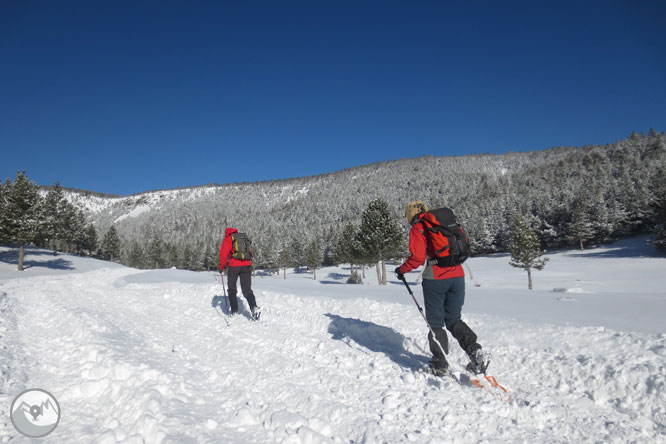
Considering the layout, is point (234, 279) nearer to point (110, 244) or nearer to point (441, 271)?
point (441, 271)

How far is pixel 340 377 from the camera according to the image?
4.27 m

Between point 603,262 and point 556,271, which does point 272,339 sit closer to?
point 556,271

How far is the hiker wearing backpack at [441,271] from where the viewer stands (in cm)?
421

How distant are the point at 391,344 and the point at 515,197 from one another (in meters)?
88.7

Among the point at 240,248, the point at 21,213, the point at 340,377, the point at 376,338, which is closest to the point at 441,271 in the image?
the point at 340,377

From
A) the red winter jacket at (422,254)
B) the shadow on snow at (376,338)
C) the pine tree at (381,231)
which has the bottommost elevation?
the shadow on snow at (376,338)

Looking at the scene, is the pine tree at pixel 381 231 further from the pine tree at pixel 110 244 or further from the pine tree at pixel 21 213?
the pine tree at pixel 110 244

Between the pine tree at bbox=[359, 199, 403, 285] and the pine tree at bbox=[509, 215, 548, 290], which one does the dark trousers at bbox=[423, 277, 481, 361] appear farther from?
the pine tree at bbox=[509, 215, 548, 290]

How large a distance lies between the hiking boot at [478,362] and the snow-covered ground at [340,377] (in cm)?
26

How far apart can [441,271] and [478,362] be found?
119 cm

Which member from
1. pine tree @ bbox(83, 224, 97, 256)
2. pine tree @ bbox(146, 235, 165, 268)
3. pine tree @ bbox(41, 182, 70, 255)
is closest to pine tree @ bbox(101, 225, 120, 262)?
pine tree @ bbox(83, 224, 97, 256)

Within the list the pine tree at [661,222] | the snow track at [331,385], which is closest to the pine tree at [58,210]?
the snow track at [331,385]

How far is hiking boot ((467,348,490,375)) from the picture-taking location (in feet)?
12.9

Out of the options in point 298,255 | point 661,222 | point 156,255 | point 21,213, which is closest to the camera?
point 21,213
